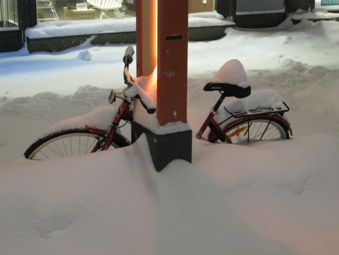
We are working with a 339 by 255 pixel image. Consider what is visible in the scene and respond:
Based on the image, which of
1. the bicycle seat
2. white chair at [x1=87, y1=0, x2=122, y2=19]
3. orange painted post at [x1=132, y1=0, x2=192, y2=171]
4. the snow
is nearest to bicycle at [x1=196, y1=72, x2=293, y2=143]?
the bicycle seat

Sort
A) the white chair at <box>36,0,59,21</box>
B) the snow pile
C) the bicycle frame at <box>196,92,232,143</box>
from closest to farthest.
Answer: the snow pile
the bicycle frame at <box>196,92,232,143</box>
the white chair at <box>36,0,59,21</box>

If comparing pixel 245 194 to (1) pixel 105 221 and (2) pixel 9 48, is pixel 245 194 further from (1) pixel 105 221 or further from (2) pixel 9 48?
(2) pixel 9 48

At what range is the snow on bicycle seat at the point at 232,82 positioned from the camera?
14.6 ft

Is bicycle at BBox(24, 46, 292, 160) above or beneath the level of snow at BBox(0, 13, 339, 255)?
above

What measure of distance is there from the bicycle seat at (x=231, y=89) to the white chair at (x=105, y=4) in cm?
806

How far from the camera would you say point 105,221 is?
3.54 m

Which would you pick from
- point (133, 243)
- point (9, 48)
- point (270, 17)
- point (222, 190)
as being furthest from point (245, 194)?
point (270, 17)

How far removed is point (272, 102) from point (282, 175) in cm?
105

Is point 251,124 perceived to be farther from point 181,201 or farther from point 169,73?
point 181,201

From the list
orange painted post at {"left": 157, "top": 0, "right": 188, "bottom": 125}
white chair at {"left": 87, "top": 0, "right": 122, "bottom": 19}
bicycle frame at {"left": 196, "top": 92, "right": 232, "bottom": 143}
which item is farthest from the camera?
white chair at {"left": 87, "top": 0, "right": 122, "bottom": 19}

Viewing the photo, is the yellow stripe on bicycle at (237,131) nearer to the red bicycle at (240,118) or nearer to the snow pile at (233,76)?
the red bicycle at (240,118)

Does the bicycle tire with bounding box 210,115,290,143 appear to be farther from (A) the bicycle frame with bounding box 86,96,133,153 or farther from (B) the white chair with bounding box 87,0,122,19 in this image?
(B) the white chair with bounding box 87,0,122,19

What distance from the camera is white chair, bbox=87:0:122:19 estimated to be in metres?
12.1

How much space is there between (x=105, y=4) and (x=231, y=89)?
819 cm
